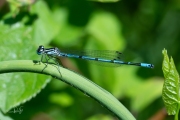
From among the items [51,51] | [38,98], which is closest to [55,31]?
[51,51]

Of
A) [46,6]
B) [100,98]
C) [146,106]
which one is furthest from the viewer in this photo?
[146,106]

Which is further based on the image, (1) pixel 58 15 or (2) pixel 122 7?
(2) pixel 122 7

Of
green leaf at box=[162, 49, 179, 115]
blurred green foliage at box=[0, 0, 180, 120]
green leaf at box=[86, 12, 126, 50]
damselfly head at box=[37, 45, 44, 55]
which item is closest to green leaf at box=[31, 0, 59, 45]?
blurred green foliage at box=[0, 0, 180, 120]

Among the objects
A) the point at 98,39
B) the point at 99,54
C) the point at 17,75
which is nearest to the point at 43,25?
the point at 99,54

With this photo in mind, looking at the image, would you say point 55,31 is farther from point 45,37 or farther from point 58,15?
point 58,15

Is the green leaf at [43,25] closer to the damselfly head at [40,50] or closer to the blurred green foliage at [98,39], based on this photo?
the blurred green foliage at [98,39]

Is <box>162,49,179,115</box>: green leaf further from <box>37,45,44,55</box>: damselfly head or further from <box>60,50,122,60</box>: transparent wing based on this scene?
<box>60,50,122,60</box>: transparent wing

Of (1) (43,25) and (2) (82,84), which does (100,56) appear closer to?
(1) (43,25)

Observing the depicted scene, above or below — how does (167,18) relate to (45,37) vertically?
above
